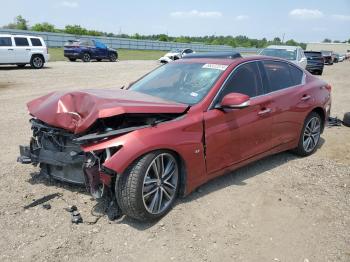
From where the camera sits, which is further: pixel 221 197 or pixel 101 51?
pixel 101 51

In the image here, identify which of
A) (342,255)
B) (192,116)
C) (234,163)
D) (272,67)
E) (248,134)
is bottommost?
(342,255)

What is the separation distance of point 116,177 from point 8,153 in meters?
3.06

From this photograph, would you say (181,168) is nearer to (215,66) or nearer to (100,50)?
(215,66)

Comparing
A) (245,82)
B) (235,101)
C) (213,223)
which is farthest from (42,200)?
(245,82)

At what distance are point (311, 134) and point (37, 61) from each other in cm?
1838

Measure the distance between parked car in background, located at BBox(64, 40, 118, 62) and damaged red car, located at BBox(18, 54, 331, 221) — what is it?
23.2 metres

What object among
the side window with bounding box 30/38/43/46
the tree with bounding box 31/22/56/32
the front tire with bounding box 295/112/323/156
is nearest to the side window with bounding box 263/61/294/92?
the front tire with bounding box 295/112/323/156

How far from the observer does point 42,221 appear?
12.6ft

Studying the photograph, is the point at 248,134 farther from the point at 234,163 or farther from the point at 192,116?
the point at 192,116

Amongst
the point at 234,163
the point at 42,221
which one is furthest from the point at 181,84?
the point at 42,221

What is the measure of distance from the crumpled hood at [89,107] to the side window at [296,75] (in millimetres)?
2382

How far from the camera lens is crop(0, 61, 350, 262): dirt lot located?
11.2 ft

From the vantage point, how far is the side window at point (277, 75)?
206 inches

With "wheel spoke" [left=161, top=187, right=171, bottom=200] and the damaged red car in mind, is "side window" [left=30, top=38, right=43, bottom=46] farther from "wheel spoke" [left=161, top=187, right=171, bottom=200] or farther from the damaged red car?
"wheel spoke" [left=161, top=187, right=171, bottom=200]
